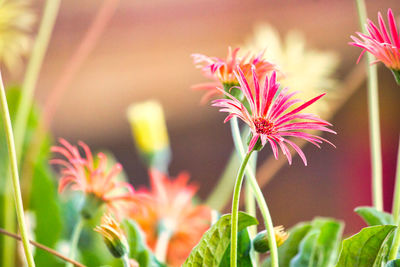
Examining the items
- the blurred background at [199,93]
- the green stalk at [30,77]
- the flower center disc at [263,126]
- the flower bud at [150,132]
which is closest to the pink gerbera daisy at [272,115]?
the flower center disc at [263,126]

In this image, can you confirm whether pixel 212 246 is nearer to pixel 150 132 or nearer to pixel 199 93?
pixel 150 132

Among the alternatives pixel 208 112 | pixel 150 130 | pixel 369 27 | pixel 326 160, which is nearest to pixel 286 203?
pixel 326 160

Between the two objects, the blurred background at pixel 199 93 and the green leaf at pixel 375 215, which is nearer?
the green leaf at pixel 375 215

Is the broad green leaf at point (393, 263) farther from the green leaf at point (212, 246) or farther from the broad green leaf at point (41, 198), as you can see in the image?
the broad green leaf at point (41, 198)

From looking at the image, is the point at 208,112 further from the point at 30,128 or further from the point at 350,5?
the point at 30,128

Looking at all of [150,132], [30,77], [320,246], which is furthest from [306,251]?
[150,132]
